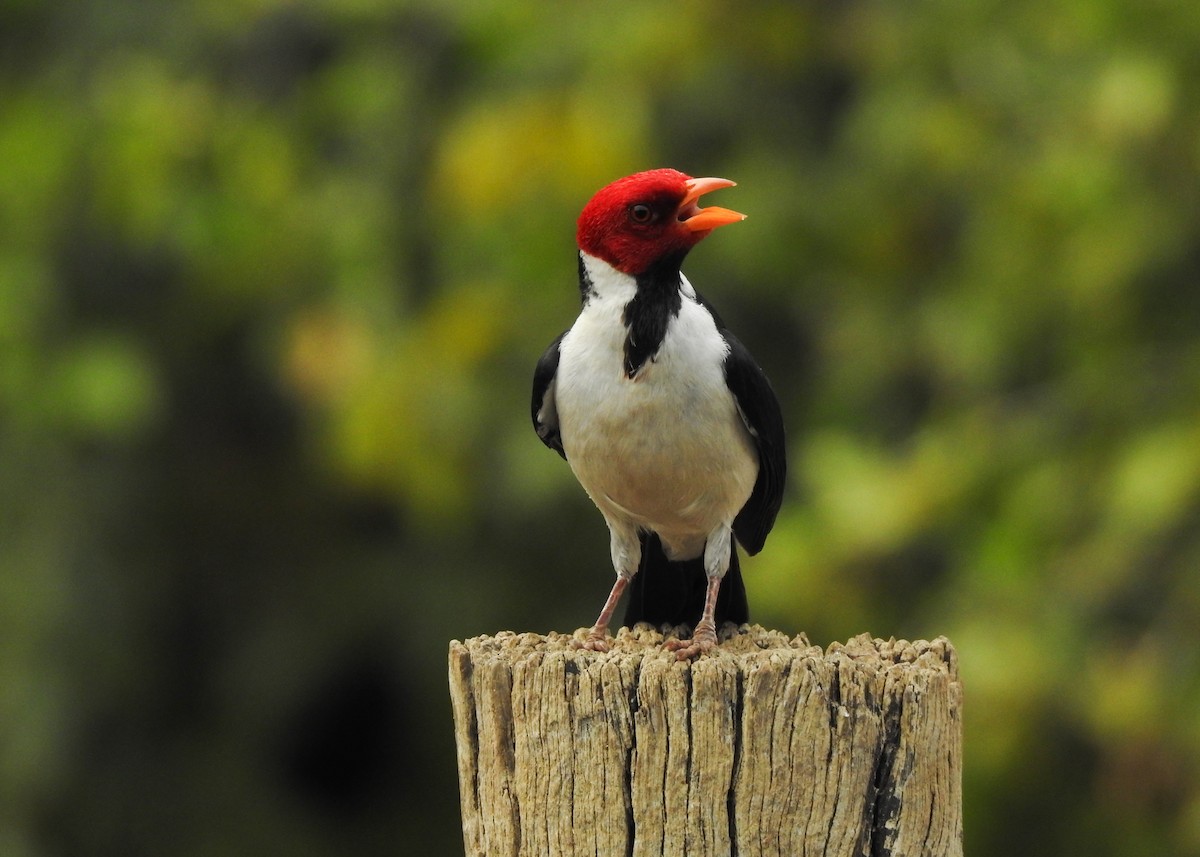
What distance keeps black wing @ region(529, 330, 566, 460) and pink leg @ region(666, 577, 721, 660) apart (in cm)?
47

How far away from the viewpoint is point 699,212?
4016mm

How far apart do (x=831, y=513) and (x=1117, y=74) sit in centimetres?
174

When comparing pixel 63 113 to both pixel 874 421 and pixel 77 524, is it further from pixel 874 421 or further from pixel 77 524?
pixel 874 421

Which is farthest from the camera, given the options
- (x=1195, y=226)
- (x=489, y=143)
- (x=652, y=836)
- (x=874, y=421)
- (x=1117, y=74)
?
(x=874, y=421)

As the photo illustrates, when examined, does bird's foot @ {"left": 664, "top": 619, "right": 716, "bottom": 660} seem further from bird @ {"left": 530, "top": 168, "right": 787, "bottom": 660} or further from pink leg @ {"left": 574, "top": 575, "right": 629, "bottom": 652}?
pink leg @ {"left": 574, "top": 575, "right": 629, "bottom": 652}

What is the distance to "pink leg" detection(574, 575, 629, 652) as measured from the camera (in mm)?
3660

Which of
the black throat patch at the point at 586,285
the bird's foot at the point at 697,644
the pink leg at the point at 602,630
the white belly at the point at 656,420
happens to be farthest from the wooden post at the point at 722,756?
the black throat patch at the point at 586,285

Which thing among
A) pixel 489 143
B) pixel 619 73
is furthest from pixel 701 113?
pixel 489 143

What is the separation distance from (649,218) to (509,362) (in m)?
4.14

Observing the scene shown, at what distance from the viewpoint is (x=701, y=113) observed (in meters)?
8.66

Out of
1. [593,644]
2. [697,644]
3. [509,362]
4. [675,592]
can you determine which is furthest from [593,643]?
[509,362]

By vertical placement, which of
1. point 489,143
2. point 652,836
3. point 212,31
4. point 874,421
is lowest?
point 652,836

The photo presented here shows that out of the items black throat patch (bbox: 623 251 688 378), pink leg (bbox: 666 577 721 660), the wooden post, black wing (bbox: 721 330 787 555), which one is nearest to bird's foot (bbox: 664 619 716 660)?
pink leg (bbox: 666 577 721 660)

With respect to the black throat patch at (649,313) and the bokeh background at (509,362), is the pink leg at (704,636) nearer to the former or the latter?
the black throat patch at (649,313)
